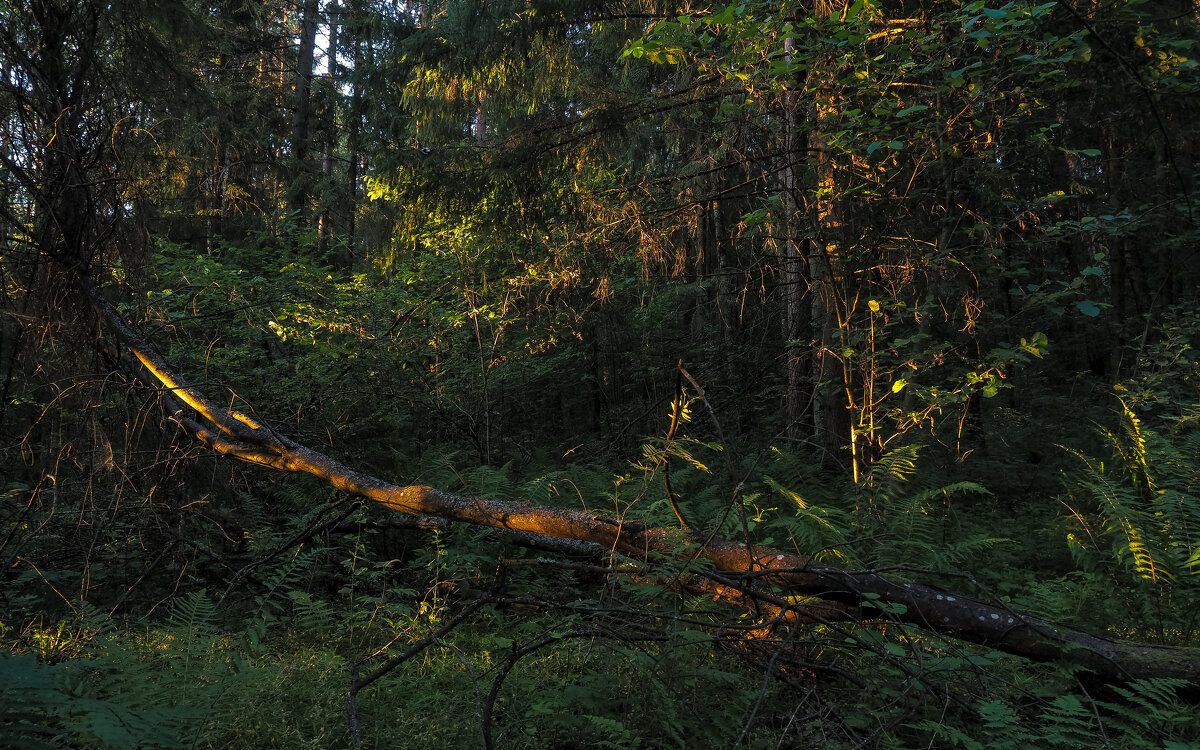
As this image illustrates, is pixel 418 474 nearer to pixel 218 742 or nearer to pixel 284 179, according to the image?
pixel 218 742

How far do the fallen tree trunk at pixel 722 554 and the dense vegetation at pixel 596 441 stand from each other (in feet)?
0.08

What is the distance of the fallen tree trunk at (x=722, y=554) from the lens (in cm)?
296

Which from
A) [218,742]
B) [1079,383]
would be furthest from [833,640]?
[1079,383]

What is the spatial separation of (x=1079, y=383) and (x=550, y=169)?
1394 centimetres

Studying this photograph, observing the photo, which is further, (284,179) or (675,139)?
(284,179)

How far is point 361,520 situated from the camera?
4.87m

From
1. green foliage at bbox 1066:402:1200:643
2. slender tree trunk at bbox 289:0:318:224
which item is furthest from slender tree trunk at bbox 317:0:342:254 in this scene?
green foliage at bbox 1066:402:1200:643

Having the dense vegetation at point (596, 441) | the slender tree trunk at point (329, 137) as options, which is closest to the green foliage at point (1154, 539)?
the dense vegetation at point (596, 441)

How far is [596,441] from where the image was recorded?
386 inches

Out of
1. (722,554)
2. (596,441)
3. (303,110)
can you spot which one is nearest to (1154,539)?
(722,554)

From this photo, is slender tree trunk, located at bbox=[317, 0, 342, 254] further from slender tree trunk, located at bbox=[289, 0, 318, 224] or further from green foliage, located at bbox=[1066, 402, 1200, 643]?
green foliage, located at bbox=[1066, 402, 1200, 643]

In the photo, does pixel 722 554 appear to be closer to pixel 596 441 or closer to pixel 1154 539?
pixel 1154 539

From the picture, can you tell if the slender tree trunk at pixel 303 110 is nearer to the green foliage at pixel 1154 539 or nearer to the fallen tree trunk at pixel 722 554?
the fallen tree trunk at pixel 722 554

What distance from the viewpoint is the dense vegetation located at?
9.34 feet
